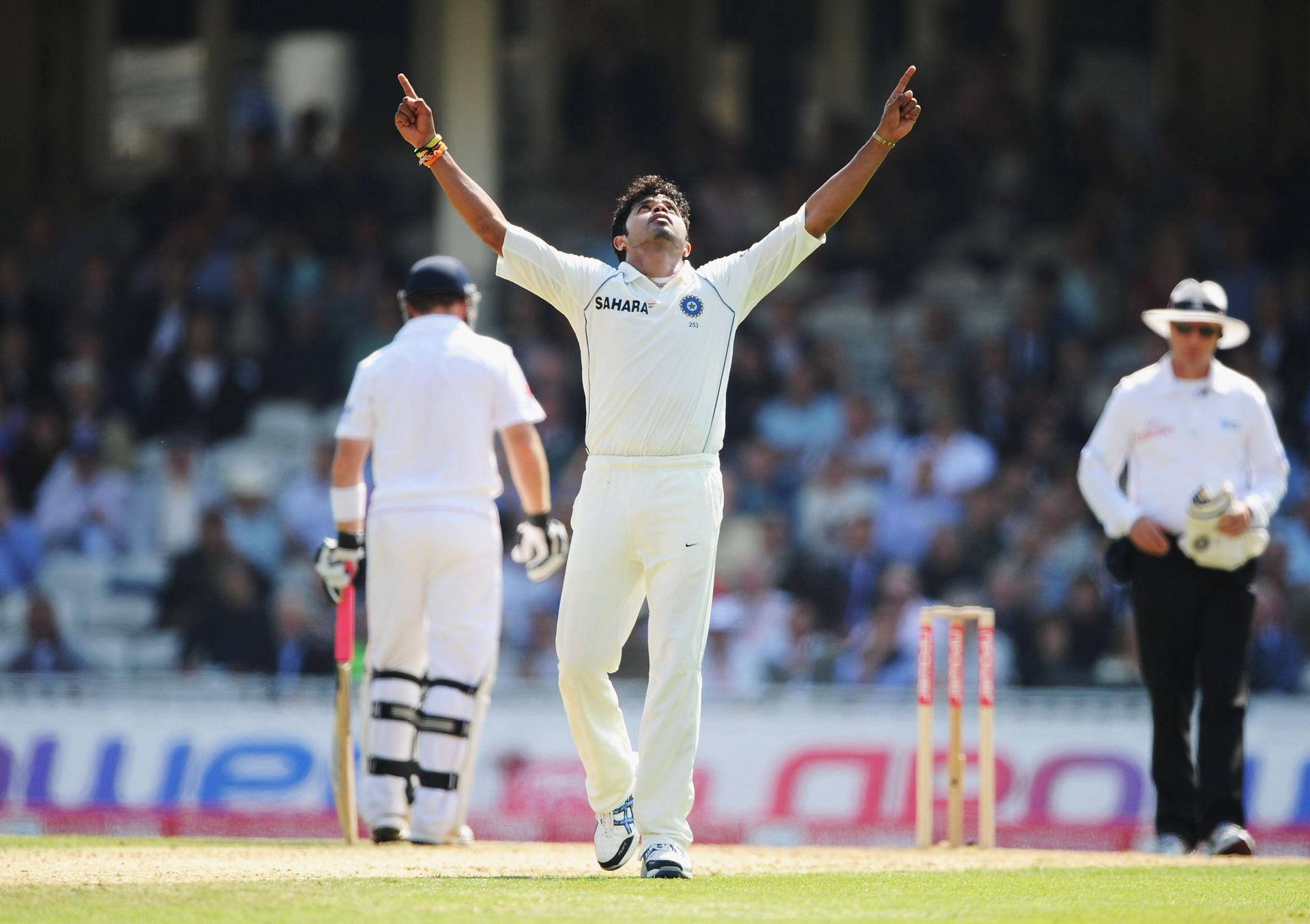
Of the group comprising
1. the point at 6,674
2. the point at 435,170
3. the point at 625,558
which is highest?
the point at 435,170

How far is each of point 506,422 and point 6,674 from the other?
6.30m

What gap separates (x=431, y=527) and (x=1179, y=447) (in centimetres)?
287

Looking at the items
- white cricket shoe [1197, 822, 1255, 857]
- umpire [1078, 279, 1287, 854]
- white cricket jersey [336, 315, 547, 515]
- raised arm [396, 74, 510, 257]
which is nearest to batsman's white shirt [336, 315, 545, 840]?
white cricket jersey [336, 315, 547, 515]

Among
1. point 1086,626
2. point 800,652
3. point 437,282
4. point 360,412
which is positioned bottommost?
point 800,652

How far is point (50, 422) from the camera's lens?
591 inches

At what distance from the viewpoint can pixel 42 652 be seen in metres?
13.3

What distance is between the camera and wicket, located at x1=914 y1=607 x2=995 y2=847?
26.5 feet

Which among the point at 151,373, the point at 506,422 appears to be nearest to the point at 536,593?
the point at 151,373

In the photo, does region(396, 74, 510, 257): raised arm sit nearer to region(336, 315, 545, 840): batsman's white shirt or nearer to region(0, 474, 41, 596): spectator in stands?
region(336, 315, 545, 840): batsman's white shirt

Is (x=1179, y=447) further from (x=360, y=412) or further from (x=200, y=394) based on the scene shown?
(x=200, y=394)

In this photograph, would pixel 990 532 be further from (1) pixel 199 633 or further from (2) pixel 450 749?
(2) pixel 450 749

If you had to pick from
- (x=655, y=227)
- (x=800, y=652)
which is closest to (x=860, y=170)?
(x=655, y=227)

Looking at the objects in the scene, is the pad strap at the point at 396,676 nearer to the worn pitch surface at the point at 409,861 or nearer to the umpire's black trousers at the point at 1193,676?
the worn pitch surface at the point at 409,861

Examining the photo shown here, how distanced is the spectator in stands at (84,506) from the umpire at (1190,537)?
26.2 ft
